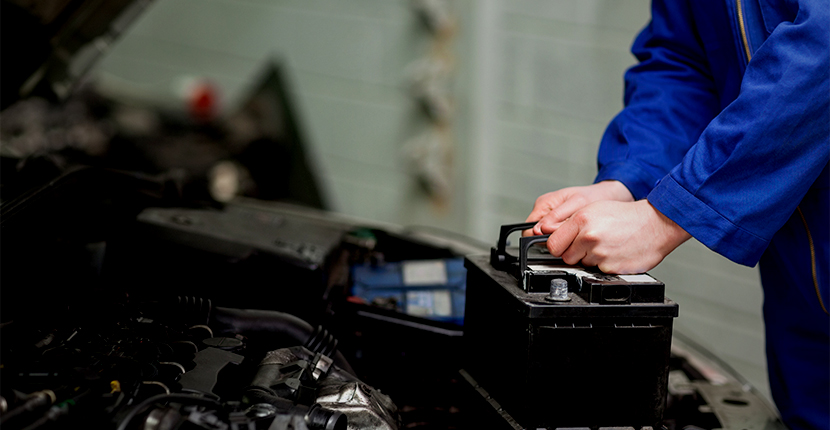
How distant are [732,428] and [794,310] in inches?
9.4

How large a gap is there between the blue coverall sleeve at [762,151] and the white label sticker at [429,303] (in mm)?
472

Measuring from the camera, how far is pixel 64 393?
0.70 metres

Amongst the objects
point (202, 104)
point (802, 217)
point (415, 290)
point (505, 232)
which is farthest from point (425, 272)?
point (202, 104)

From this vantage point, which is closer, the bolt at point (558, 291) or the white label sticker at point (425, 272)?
the bolt at point (558, 291)

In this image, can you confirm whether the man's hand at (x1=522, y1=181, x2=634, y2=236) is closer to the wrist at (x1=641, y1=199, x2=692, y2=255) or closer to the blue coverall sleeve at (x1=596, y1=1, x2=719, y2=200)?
the blue coverall sleeve at (x1=596, y1=1, x2=719, y2=200)

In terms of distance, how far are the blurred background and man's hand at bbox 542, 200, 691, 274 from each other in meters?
1.53

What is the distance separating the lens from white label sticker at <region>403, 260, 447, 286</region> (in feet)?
4.09

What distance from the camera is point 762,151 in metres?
0.80

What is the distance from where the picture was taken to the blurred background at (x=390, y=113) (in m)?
2.40

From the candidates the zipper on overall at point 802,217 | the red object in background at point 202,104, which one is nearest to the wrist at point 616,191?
the zipper on overall at point 802,217

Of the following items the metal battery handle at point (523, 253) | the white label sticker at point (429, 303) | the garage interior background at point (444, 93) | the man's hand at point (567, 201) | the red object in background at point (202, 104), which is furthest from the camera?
the red object in background at point (202, 104)

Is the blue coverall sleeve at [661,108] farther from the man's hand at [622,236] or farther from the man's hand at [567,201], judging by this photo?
the man's hand at [622,236]

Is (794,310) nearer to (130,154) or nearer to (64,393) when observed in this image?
(64,393)

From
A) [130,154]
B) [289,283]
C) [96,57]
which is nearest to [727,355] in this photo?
[289,283]
